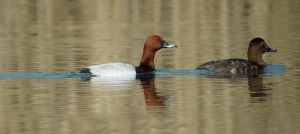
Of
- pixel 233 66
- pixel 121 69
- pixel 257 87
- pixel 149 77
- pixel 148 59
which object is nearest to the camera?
pixel 257 87

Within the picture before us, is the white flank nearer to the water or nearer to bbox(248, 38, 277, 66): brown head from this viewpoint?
the water

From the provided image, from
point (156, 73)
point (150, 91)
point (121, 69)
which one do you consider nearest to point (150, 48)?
point (156, 73)

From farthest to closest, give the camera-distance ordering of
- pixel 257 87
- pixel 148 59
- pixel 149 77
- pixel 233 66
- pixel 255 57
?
pixel 255 57 < pixel 148 59 < pixel 233 66 < pixel 149 77 < pixel 257 87

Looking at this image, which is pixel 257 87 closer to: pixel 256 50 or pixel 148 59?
pixel 148 59

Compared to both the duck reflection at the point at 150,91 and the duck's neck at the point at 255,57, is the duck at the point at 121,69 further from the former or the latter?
the duck's neck at the point at 255,57

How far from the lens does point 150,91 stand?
516 inches

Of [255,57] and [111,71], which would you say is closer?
[111,71]

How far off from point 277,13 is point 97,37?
6.27 meters

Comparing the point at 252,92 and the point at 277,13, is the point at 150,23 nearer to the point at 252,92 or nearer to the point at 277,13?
the point at 277,13

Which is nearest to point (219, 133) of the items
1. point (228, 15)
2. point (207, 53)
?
point (207, 53)

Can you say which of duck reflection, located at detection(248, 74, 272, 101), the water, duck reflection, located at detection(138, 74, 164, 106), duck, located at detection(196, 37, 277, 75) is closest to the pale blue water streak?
the water

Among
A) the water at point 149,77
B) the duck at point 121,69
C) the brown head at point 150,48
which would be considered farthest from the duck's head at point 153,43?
the water at point 149,77

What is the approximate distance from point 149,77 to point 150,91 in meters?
1.81

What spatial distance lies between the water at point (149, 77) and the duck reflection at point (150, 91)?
0.02 metres
